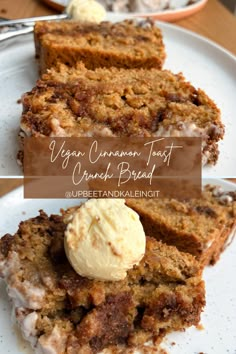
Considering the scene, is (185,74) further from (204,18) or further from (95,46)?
(204,18)

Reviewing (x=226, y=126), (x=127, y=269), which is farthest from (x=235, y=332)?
(x=226, y=126)

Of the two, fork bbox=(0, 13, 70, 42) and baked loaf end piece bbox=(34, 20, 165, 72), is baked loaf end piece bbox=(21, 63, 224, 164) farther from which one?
fork bbox=(0, 13, 70, 42)

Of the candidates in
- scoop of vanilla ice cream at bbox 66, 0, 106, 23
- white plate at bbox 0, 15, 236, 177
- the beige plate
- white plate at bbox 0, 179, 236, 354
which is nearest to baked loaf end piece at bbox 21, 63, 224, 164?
white plate at bbox 0, 15, 236, 177

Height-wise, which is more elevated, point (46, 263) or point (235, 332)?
point (46, 263)

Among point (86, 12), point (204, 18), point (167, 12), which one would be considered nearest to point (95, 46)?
point (86, 12)

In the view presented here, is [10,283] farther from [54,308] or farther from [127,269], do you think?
[127,269]

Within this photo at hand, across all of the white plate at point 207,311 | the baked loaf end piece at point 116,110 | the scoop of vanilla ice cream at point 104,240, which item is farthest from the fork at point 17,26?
the scoop of vanilla ice cream at point 104,240
